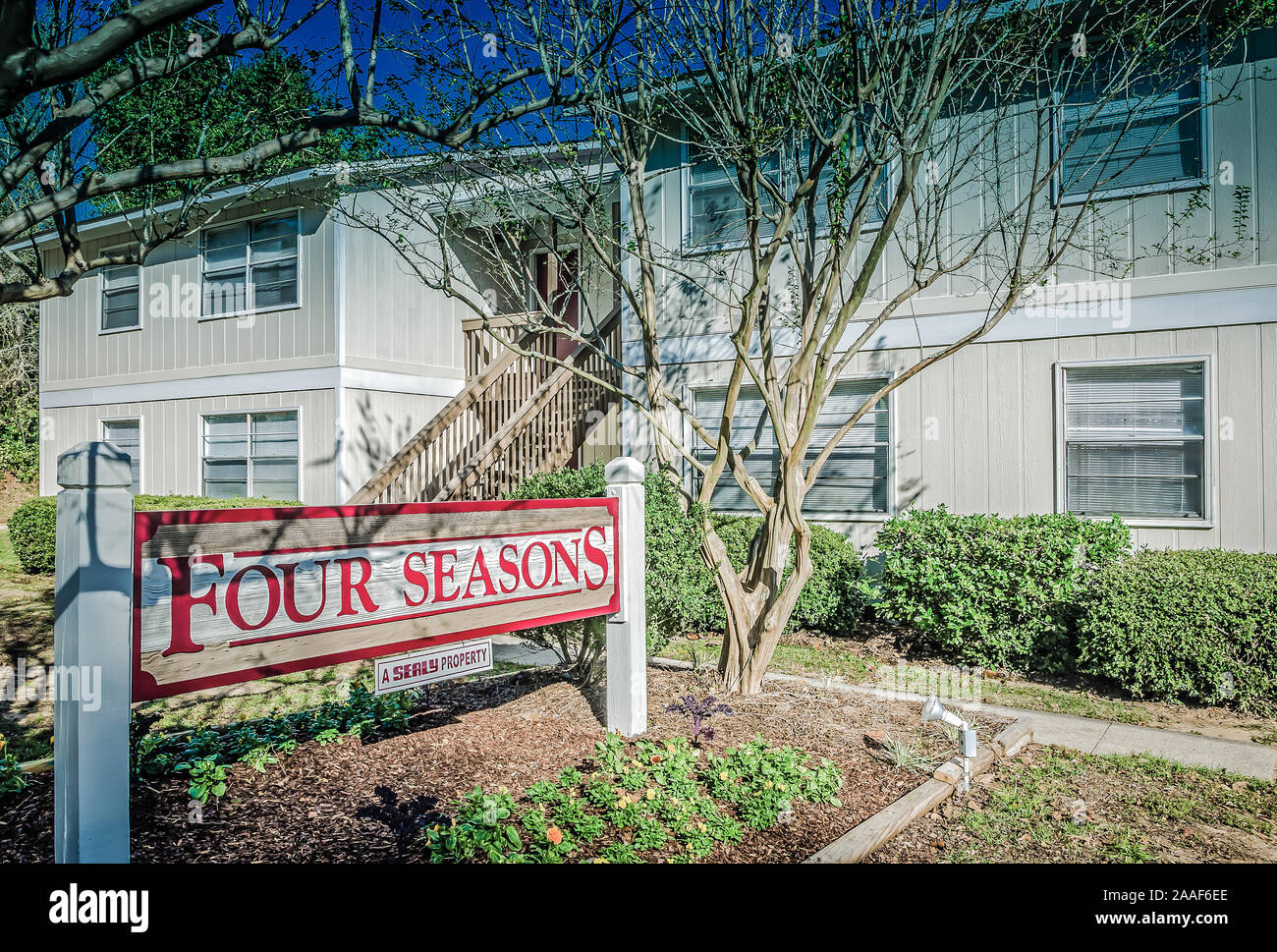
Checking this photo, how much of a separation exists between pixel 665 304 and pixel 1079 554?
5158 mm

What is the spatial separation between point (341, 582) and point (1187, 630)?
5784 millimetres

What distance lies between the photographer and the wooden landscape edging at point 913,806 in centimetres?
368

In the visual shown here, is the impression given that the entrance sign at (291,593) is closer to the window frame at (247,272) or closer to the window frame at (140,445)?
the window frame at (247,272)

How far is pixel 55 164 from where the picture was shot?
7598 mm

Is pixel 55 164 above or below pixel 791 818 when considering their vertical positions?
above

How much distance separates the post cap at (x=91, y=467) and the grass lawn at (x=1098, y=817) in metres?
3.26

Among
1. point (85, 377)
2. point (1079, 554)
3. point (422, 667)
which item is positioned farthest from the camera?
point (85, 377)

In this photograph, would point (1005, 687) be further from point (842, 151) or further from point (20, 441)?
point (20, 441)

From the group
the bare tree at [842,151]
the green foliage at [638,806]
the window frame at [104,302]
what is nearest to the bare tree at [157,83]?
the bare tree at [842,151]

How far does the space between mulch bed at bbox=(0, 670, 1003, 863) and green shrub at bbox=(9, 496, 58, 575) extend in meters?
8.99
